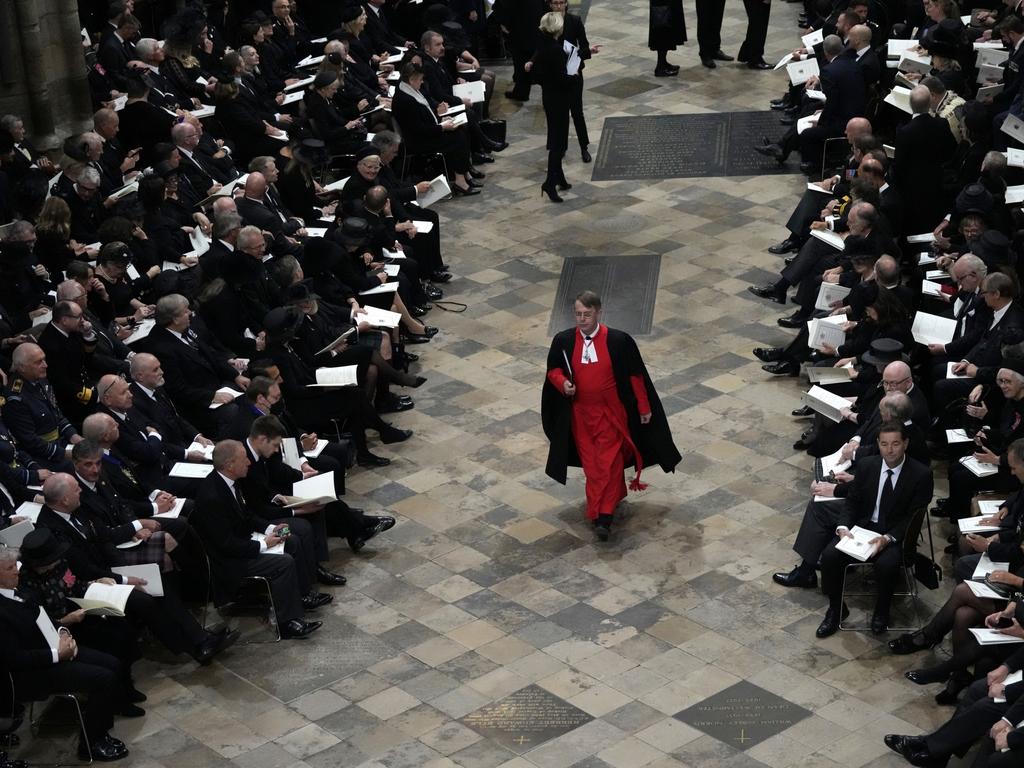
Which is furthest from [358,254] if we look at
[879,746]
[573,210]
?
[879,746]

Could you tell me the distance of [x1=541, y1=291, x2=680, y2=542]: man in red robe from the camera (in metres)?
13.4

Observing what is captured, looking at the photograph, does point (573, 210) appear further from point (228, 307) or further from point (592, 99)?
point (228, 307)

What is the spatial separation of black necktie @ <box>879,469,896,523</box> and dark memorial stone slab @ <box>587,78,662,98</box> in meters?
11.8

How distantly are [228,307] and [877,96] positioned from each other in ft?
26.8

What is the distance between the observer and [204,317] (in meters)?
15.2

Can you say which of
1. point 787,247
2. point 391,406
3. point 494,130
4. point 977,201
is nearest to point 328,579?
point 391,406

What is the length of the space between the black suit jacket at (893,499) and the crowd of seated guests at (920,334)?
1 centimetres

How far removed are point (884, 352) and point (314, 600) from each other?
487 cm

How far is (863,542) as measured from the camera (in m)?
12.2

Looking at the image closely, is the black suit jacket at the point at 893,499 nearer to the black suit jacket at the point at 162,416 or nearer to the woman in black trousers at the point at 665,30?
the black suit jacket at the point at 162,416

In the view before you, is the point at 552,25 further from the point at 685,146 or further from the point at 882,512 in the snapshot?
the point at 882,512

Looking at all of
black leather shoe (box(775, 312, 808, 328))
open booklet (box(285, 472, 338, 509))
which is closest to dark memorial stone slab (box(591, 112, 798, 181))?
black leather shoe (box(775, 312, 808, 328))

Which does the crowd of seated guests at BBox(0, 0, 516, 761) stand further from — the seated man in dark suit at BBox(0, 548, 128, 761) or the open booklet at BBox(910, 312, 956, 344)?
the open booklet at BBox(910, 312, 956, 344)

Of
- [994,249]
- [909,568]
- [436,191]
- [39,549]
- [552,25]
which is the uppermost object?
[552,25]
